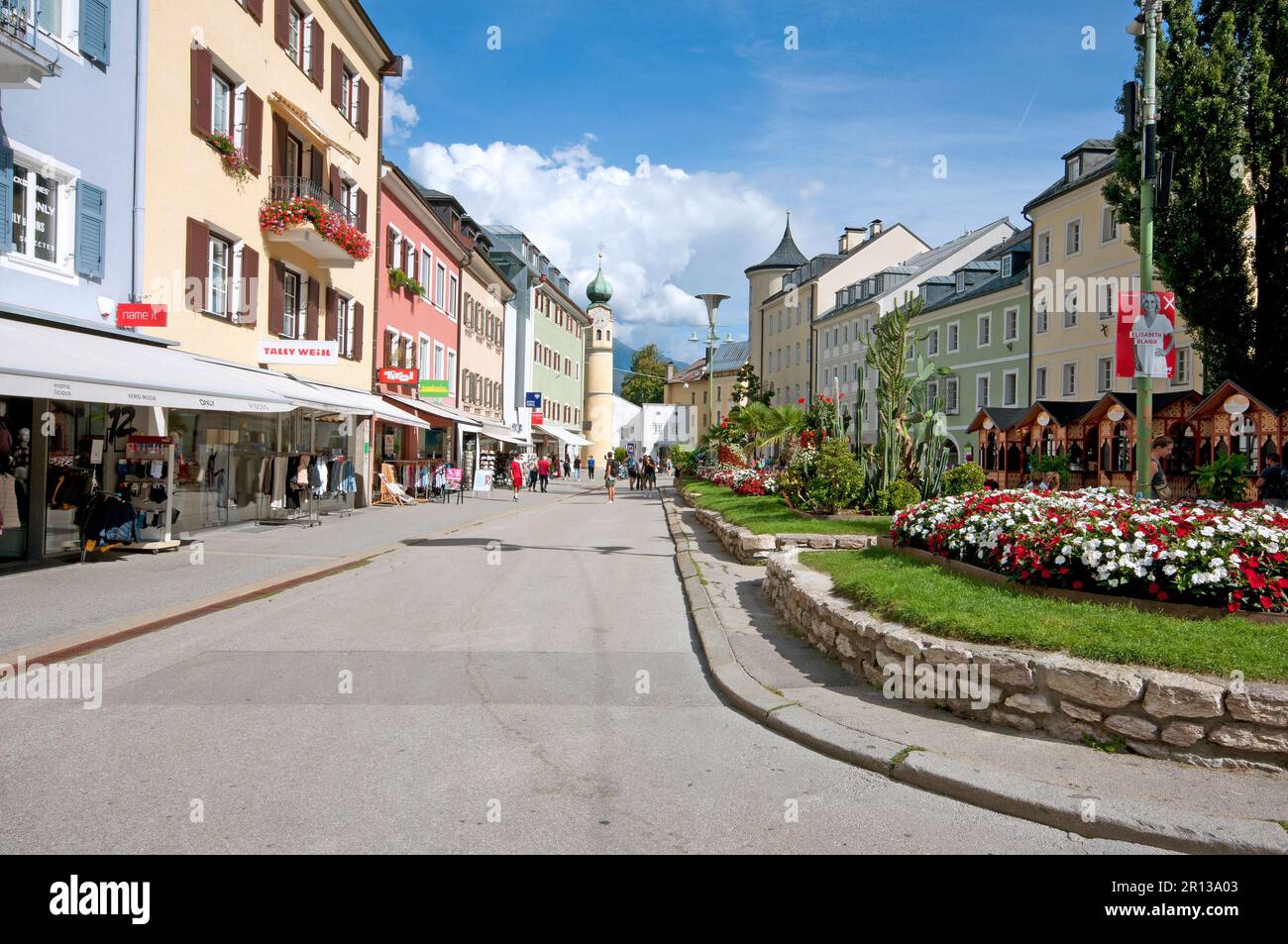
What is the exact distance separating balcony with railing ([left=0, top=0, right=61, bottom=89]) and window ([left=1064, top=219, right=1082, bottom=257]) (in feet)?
115

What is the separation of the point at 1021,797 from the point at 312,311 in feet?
72.3

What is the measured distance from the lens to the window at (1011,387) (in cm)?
4222

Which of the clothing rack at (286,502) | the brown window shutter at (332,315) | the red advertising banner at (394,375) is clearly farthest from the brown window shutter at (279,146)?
the red advertising banner at (394,375)

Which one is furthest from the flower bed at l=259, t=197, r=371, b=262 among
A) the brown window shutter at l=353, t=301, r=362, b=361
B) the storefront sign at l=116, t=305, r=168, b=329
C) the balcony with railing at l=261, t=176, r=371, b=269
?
the storefront sign at l=116, t=305, r=168, b=329

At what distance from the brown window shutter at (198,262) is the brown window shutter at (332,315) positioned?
685 cm

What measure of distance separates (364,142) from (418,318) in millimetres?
7687

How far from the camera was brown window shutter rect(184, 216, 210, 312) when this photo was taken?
16703 millimetres

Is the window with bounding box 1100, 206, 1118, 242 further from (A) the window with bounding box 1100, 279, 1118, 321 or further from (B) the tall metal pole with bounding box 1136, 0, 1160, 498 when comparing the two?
(B) the tall metal pole with bounding box 1136, 0, 1160, 498

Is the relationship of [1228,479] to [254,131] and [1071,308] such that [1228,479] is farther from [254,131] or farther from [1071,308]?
[1071,308]

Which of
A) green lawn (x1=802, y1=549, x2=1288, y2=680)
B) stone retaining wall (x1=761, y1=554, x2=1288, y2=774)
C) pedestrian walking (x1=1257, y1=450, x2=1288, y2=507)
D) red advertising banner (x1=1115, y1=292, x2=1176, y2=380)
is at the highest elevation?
red advertising banner (x1=1115, y1=292, x2=1176, y2=380)

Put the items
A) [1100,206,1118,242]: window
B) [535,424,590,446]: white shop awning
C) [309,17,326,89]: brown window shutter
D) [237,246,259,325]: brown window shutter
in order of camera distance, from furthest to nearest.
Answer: [535,424,590,446]: white shop awning, [1100,206,1118,242]: window, [309,17,326,89]: brown window shutter, [237,246,259,325]: brown window shutter

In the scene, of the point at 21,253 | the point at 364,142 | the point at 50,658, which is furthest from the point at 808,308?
the point at 50,658
